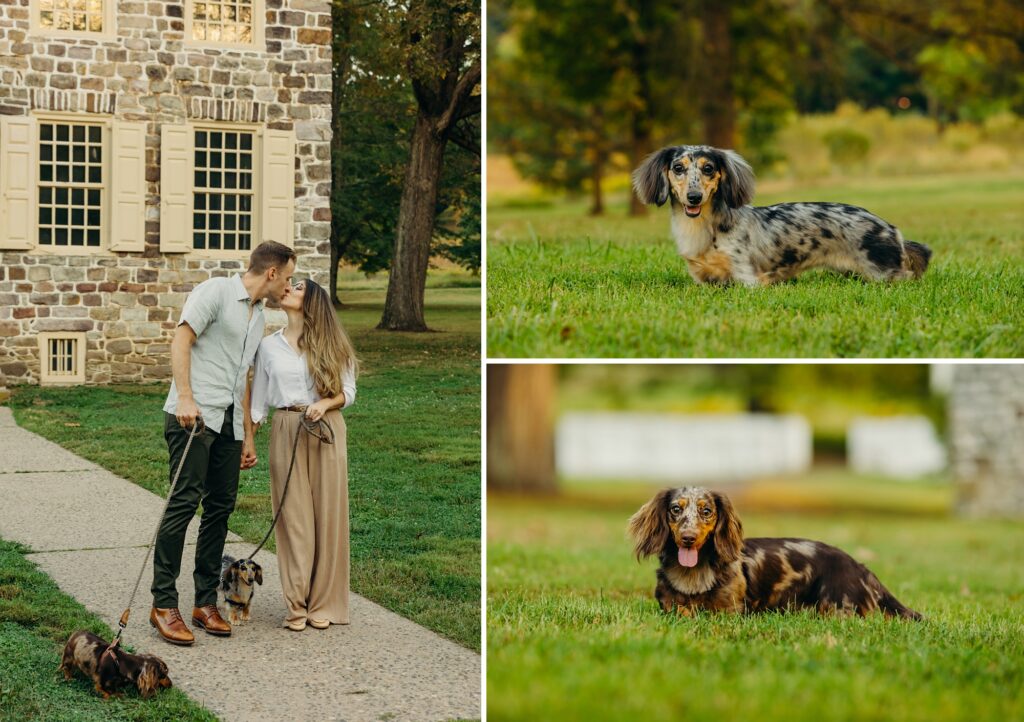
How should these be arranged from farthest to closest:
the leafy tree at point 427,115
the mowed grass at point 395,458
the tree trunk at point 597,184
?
the tree trunk at point 597,184
the leafy tree at point 427,115
the mowed grass at point 395,458

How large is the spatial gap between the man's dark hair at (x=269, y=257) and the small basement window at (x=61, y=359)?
12537mm

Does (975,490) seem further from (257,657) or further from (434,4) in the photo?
(434,4)

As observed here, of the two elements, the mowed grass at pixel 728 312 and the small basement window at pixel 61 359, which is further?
the small basement window at pixel 61 359

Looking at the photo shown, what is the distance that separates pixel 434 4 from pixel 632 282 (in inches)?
722

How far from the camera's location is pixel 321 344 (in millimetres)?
6227

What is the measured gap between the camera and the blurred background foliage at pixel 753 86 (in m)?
22.7

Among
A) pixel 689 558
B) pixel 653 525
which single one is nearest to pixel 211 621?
pixel 653 525

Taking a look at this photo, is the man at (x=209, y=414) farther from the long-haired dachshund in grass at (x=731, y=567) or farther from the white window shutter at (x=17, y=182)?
the white window shutter at (x=17, y=182)

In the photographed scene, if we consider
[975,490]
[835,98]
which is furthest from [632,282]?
[835,98]

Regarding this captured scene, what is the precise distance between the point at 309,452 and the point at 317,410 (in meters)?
0.23

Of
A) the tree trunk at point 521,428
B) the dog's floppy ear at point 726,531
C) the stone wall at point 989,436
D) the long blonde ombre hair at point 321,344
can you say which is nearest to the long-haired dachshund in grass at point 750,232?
the dog's floppy ear at point 726,531

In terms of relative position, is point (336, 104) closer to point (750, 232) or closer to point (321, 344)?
point (321, 344)

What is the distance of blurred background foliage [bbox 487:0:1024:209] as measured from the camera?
74.3 ft

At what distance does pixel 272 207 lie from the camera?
18062mm
